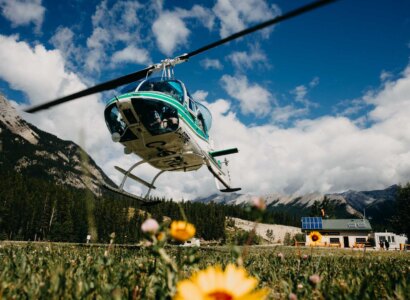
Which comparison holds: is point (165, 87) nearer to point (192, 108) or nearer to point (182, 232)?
point (192, 108)

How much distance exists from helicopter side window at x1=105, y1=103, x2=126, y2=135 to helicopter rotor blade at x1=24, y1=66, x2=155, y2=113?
5.01ft

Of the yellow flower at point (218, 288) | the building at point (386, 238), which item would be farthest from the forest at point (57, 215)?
the yellow flower at point (218, 288)

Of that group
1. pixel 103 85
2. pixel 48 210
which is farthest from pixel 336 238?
pixel 103 85

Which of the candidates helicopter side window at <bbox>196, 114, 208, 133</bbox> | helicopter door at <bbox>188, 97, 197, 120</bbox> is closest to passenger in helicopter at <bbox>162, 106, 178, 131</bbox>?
helicopter door at <bbox>188, 97, 197, 120</bbox>

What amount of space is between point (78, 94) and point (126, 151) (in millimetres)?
5235

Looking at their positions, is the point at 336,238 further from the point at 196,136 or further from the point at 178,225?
the point at 178,225

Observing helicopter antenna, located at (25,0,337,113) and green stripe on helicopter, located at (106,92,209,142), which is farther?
green stripe on helicopter, located at (106,92,209,142)

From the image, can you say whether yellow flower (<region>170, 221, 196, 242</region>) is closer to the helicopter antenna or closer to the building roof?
the helicopter antenna

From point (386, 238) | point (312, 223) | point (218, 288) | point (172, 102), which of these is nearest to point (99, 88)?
point (172, 102)

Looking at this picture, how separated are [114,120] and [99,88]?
3.47 metres

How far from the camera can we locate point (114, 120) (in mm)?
11172

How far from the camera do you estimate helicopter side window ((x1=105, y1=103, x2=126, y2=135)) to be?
36.0 feet

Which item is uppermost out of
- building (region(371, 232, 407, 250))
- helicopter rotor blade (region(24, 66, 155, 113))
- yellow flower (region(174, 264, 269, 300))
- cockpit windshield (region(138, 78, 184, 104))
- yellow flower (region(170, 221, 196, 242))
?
cockpit windshield (region(138, 78, 184, 104))

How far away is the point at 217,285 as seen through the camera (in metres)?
0.78
